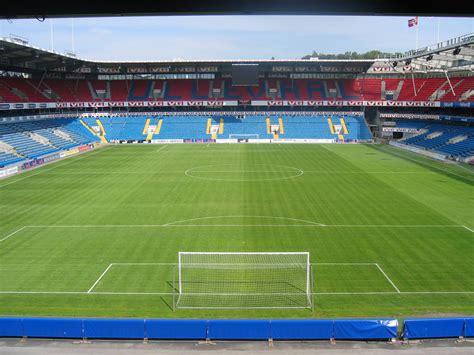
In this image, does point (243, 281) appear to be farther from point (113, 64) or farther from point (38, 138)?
point (113, 64)

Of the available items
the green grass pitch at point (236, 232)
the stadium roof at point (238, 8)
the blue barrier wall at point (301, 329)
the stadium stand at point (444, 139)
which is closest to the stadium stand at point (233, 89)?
the stadium stand at point (444, 139)

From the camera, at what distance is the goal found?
1836 centimetres

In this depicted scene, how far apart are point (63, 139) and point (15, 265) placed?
46.1 m

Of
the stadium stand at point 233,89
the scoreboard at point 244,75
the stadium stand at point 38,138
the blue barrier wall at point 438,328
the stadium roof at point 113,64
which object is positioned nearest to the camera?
the blue barrier wall at point 438,328

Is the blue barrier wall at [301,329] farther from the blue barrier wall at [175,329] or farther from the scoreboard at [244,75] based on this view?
the scoreboard at [244,75]

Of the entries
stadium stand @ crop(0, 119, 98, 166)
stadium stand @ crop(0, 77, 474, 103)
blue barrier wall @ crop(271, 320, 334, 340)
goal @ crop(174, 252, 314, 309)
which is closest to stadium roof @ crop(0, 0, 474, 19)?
blue barrier wall @ crop(271, 320, 334, 340)

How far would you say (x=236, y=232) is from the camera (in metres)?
26.6

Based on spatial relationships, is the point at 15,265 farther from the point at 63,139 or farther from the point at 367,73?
the point at 367,73

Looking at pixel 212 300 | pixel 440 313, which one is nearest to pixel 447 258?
pixel 440 313

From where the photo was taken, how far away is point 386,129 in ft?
246

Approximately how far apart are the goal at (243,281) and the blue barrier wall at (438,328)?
13.8 ft

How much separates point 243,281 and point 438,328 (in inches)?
328

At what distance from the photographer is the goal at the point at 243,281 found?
1836cm

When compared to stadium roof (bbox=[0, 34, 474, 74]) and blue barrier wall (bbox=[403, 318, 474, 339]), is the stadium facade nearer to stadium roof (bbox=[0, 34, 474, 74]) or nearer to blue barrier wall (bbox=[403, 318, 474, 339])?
stadium roof (bbox=[0, 34, 474, 74])
